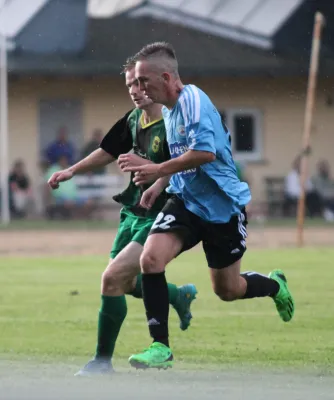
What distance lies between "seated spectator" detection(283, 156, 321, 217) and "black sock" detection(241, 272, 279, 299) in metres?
20.1

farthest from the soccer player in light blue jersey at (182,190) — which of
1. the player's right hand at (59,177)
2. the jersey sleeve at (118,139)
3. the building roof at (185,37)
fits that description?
the building roof at (185,37)

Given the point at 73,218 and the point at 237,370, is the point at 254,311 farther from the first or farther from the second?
the point at 73,218

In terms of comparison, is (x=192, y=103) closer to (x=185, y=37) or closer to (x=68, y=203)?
(x=68, y=203)

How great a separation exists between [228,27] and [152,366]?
25.7 m

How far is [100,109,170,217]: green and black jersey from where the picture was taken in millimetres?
8023

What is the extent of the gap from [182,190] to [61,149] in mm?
21695

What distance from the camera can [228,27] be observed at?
32.2 metres

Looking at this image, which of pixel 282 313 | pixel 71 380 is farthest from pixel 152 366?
pixel 282 313

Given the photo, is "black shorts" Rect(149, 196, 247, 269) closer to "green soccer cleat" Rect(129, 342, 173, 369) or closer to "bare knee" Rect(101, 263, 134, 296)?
"bare knee" Rect(101, 263, 134, 296)

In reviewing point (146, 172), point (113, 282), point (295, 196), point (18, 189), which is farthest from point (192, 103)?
point (18, 189)

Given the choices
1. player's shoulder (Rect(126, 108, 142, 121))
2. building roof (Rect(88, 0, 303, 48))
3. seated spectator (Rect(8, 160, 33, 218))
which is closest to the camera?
player's shoulder (Rect(126, 108, 142, 121))

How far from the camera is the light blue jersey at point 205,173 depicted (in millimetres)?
7383

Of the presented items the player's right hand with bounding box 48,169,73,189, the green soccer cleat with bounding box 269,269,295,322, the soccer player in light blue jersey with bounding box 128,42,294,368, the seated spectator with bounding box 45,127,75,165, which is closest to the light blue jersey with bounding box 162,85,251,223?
the soccer player in light blue jersey with bounding box 128,42,294,368

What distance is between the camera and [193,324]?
33.7 ft
